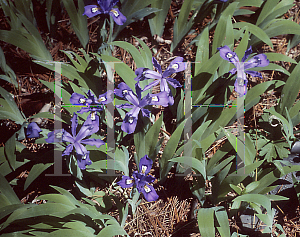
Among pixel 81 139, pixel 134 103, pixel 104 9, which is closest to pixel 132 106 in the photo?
pixel 134 103

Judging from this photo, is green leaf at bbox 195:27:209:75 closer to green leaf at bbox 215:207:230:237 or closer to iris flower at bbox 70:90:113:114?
iris flower at bbox 70:90:113:114

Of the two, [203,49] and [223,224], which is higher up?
[203,49]

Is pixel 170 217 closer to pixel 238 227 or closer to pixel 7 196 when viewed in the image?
pixel 238 227

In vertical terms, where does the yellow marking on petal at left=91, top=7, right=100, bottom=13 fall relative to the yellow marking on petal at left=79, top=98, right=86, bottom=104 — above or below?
above

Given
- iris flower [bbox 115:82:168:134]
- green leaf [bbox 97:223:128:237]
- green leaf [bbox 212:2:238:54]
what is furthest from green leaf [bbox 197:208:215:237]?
green leaf [bbox 212:2:238:54]

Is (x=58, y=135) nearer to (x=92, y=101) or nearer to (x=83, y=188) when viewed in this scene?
(x=92, y=101)

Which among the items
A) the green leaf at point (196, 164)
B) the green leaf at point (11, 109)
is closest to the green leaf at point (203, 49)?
the green leaf at point (196, 164)

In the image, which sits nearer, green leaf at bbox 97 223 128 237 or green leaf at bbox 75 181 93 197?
green leaf at bbox 97 223 128 237
